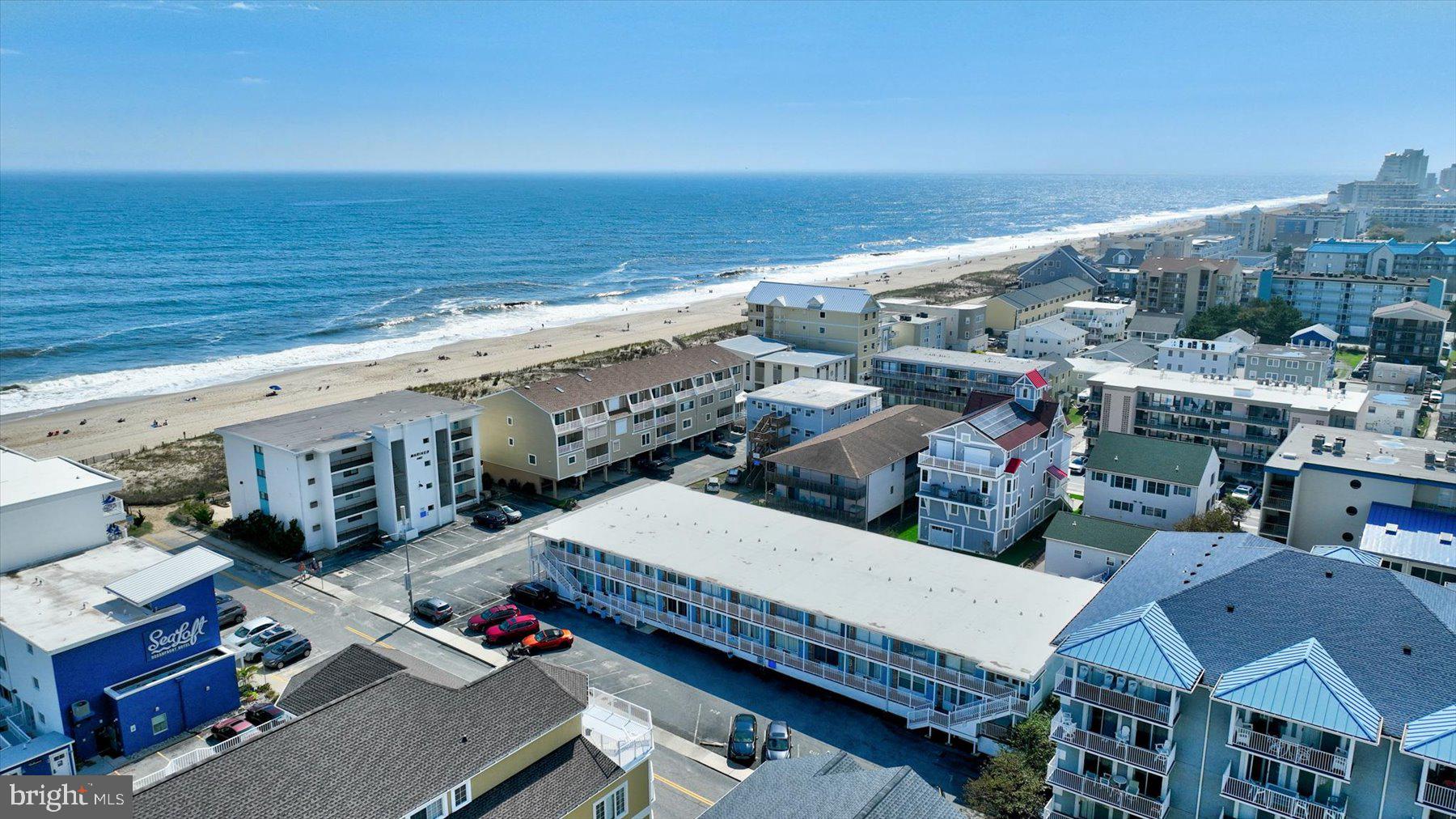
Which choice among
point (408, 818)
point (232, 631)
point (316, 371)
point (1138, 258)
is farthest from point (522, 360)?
point (1138, 258)

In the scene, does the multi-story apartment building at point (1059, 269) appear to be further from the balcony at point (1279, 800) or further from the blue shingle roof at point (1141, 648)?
the balcony at point (1279, 800)

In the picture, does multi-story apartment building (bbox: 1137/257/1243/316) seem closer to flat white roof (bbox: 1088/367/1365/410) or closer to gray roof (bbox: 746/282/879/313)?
gray roof (bbox: 746/282/879/313)

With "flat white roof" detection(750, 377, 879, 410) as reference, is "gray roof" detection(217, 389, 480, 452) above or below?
above

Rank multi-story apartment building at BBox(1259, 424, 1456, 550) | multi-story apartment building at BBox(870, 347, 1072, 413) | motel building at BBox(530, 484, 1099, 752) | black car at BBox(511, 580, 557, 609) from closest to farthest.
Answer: motel building at BBox(530, 484, 1099, 752) → multi-story apartment building at BBox(1259, 424, 1456, 550) → black car at BBox(511, 580, 557, 609) → multi-story apartment building at BBox(870, 347, 1072, 413)

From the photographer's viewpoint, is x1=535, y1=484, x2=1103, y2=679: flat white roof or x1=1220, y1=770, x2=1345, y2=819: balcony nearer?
x1=1220, y1=770, x2=1345, y2=819: balcony

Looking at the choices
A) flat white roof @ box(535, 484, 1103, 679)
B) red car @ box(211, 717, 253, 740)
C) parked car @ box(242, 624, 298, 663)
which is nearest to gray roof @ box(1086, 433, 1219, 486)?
flat white roof @ box(535, 484, 1103, 679)

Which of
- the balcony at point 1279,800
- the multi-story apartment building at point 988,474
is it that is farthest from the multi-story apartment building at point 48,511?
the balcony at point 1279,800
